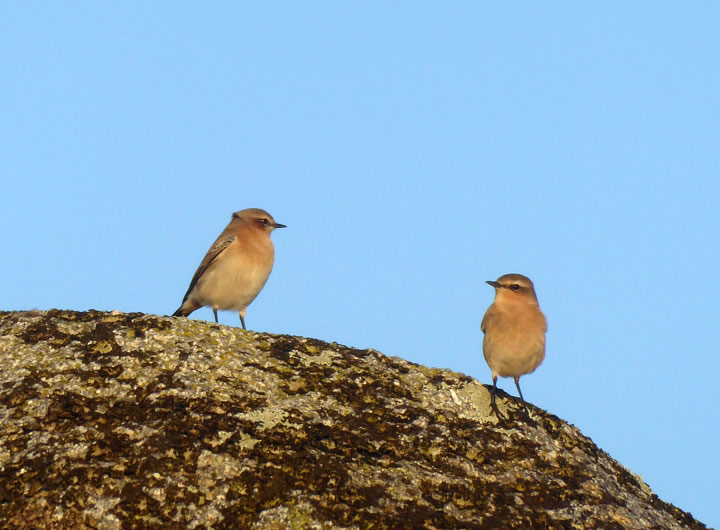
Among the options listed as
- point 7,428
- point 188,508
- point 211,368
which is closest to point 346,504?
point 188,508

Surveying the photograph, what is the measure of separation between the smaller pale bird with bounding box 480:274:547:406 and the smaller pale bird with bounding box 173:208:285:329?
3592 mm

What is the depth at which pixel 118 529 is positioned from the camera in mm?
6148

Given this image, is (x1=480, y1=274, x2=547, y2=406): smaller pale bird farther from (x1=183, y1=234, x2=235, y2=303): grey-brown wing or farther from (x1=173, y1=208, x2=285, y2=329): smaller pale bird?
(x1=183, y1=234, x2=235, y2=303): grey-brown wing

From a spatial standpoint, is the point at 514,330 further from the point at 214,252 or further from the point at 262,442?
the point at 262,442

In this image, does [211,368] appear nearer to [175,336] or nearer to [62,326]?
[175,336]

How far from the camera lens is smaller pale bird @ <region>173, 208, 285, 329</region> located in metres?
13.6

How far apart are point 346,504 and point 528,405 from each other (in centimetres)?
357

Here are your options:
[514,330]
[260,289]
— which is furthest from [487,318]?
[260,289]

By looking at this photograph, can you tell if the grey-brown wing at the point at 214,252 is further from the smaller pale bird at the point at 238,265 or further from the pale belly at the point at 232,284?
the pale belly at the point at 232,284

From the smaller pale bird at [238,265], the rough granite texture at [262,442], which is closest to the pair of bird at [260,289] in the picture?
the smaller pale bird at [238,265]

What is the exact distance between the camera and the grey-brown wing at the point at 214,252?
14023 millimetres

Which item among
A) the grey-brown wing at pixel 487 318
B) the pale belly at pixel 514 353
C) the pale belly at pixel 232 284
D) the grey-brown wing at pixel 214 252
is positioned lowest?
the pale belly at pixel 514 353

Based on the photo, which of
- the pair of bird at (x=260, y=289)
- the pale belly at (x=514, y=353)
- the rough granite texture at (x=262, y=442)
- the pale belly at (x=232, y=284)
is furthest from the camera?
the pale belly at (x=232, y=284)

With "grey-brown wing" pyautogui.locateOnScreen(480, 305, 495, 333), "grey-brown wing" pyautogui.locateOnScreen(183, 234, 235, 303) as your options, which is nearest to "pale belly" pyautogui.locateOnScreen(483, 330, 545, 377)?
"grey-brown wing" pyautogui.locateOnScreen(480, 305, 495, 333)
